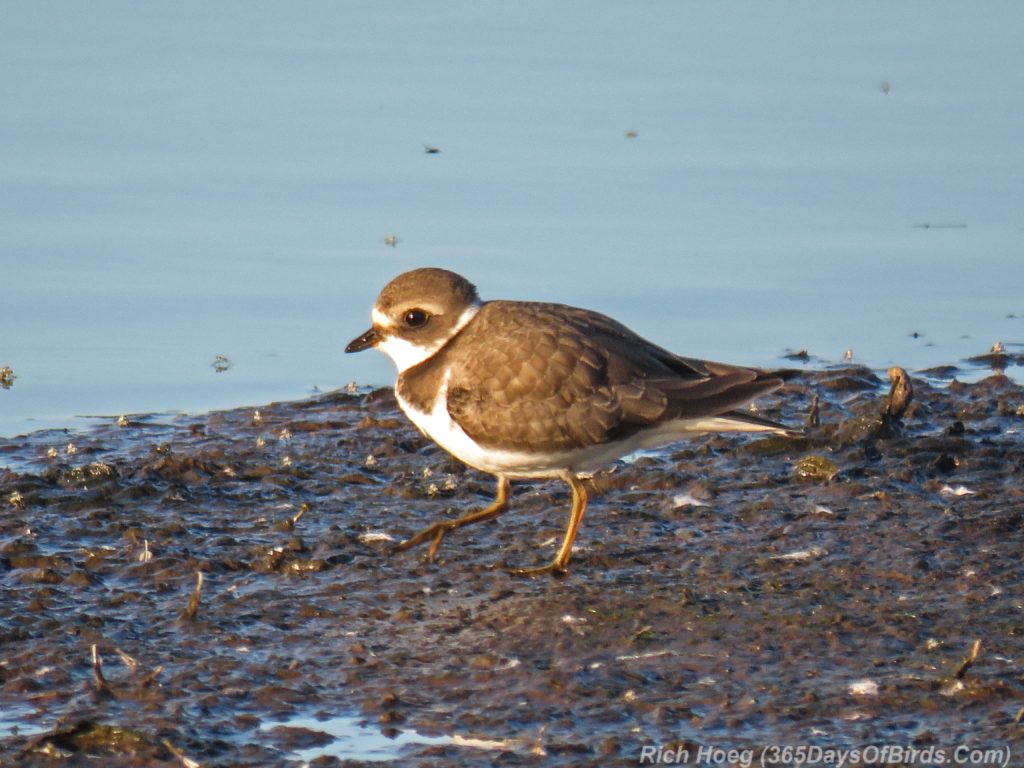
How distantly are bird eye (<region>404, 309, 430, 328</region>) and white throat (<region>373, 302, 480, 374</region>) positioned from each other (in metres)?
0.08

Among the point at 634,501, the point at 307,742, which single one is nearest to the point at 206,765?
the point at 307,742

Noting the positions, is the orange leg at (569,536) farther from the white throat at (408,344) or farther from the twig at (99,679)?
the twig at (99,679)

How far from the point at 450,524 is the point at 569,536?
50 centimetres

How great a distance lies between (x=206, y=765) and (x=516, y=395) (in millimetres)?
2323

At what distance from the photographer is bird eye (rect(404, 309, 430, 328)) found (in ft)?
23.4

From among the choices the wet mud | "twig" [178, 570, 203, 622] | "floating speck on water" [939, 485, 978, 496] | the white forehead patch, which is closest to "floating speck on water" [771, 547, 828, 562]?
the wet mud

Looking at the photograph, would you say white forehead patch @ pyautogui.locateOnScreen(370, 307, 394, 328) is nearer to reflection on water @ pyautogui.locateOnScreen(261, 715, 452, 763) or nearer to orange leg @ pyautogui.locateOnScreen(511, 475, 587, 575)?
orange leg @ pyautogui.locateOnScreen(511, 475, 587, 575)

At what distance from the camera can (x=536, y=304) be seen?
707 centimetres

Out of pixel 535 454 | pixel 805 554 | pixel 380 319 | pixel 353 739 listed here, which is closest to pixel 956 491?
pixel 805 554

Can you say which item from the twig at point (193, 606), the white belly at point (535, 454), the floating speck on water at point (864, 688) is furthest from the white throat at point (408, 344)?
the floating speck on water at point (864, 688)

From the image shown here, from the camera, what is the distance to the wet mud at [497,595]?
505 centimetres

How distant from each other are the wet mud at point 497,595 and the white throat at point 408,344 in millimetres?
660

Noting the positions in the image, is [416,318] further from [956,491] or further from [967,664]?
[967,664]

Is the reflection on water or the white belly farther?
the white belly
